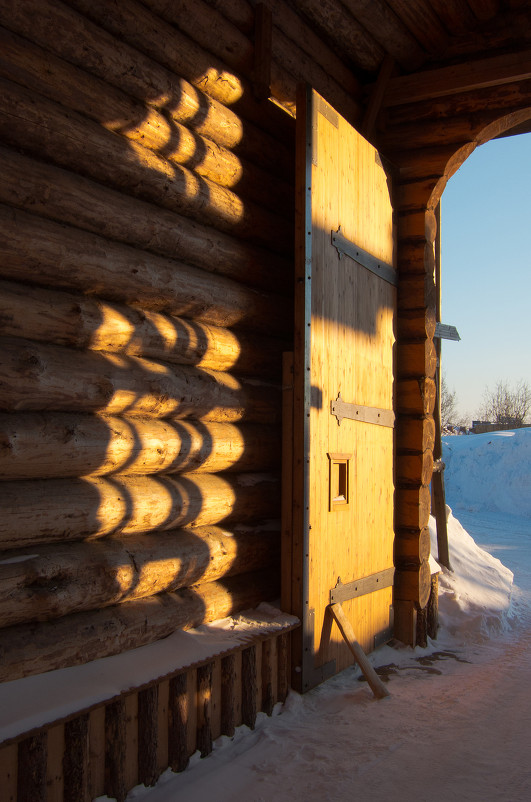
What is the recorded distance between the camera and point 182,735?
3.25m

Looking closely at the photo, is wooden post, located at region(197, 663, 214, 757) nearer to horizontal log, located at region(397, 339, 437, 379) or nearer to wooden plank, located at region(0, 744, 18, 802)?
Answer: wooden plank, located at region(0, 744, 18, 802)

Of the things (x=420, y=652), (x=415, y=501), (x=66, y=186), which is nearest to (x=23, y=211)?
(x=66, y=186)

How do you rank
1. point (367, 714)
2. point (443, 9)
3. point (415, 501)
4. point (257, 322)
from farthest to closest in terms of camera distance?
point (415, 501), point (443, 9), point (257, 322), point (367, 714)

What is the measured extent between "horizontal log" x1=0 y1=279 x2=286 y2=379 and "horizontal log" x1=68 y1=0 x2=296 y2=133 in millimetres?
1427

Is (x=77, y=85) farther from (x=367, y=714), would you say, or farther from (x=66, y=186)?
(x=367, y=714)

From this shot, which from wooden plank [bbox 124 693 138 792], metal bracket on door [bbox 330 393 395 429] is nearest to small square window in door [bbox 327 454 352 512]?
metal bracket on door [bbox 330 393 395 429]

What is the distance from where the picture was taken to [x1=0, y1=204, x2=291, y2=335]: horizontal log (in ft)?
9.64

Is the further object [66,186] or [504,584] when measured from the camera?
[504,584]

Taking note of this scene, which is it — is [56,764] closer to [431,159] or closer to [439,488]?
[431,159]

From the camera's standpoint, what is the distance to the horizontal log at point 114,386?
9.46 feet

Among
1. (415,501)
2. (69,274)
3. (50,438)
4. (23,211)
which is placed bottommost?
(415,501)

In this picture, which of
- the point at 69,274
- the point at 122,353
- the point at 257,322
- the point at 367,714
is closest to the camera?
the point at 69,274

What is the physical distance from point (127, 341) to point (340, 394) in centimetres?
182

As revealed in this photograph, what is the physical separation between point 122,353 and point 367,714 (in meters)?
2.53
